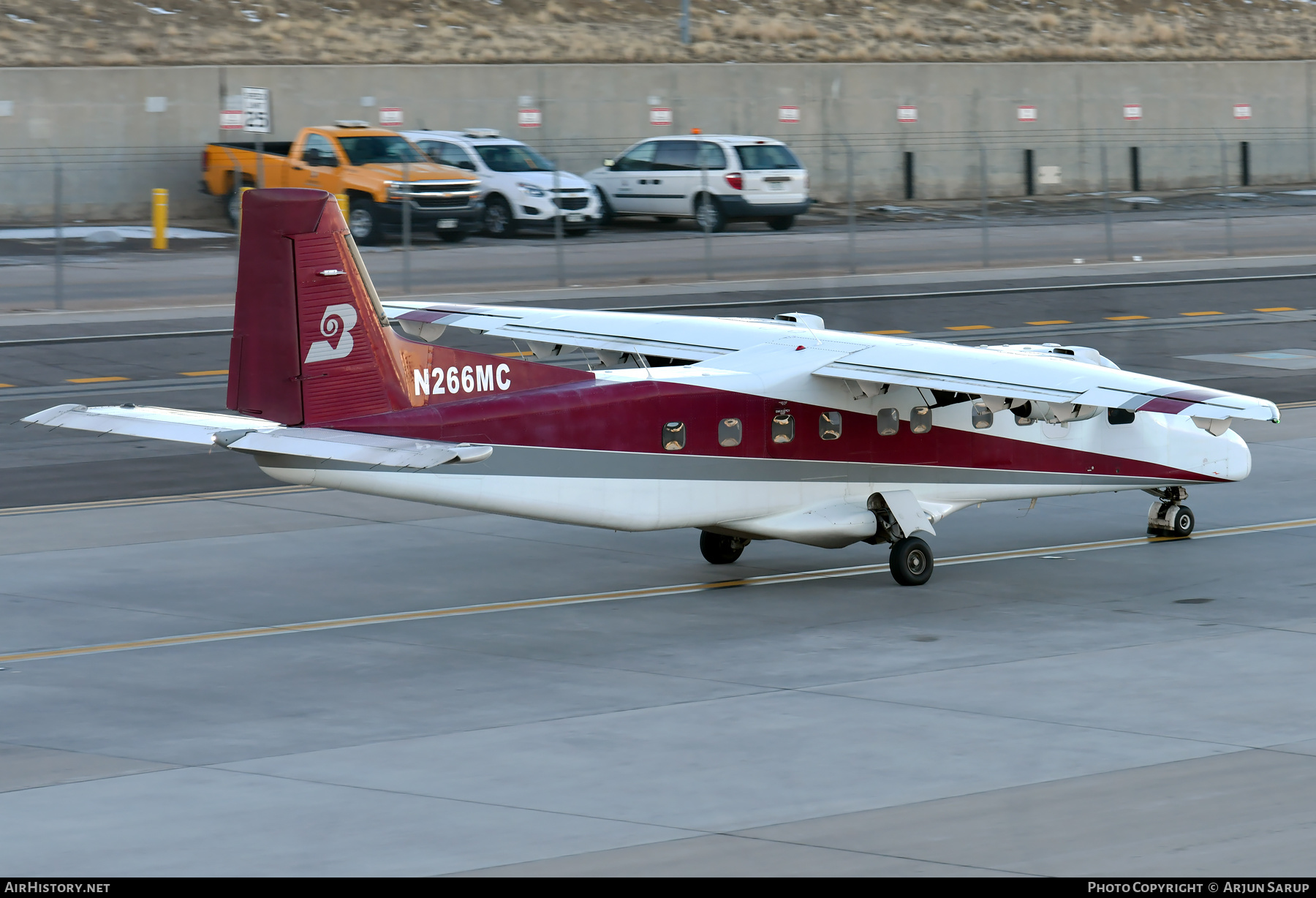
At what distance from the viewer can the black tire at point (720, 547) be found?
18984 millimetres

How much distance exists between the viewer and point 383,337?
640 inches

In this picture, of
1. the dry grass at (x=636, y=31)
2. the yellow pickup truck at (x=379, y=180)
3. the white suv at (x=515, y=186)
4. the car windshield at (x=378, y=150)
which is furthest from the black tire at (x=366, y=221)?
the dry grass at (x=636, y=31)

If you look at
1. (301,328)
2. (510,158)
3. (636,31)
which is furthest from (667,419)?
(636,31)

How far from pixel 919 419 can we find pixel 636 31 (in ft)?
168

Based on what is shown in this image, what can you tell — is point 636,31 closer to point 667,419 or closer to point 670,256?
point 670,256

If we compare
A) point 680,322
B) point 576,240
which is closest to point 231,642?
point 680,322

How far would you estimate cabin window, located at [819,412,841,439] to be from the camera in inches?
693

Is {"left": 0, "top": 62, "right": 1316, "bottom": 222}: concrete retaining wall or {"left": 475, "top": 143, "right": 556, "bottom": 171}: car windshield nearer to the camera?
{"left": 475, "top": 143, "right": 556, "bottom": 171}: car windshield

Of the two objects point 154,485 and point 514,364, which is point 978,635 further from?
point 154,485

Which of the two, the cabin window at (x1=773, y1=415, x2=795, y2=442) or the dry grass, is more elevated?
the dry grass

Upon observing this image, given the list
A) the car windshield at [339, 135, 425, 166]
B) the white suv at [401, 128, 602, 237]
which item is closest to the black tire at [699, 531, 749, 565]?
the car windshield at [339, 135, 425, 166]

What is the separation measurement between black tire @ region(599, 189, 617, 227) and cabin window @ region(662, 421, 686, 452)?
32.2 metres

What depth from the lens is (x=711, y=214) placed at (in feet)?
155

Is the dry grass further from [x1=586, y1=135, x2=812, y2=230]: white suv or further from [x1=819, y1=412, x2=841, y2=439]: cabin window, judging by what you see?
[x1=819, y1=412, x2=841, y2=439]: cabin window
